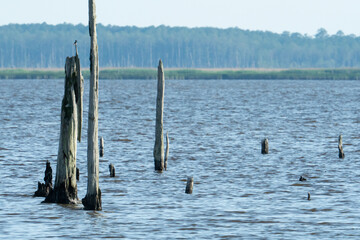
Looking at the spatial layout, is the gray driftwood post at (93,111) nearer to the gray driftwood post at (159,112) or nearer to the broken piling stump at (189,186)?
the broken piling stump at (189,186)

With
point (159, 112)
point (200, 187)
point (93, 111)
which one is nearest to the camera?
point (93, 111)

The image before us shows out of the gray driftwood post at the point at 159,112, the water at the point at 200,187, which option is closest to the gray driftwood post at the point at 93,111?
the water at the point at 200,187

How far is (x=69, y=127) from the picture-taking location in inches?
919

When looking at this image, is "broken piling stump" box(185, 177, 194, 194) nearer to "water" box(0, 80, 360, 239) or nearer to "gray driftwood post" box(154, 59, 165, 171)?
"water" box(0, 80, 360, 239)

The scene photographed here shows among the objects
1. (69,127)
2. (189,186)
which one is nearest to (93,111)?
(69,127)

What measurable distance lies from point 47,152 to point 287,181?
14.4 metres

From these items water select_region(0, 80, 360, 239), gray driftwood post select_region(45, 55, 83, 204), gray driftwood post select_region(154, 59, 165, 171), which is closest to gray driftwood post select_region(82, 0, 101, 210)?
water select_region(0, 80, 360, 239)

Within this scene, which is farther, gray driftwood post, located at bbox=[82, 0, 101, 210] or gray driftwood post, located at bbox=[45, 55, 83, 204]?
gray driftwood post, located at bbox=[45, 55, 83, 204]

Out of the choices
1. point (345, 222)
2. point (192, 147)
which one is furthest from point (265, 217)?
point (192, 147)

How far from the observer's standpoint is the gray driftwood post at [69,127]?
2322cm

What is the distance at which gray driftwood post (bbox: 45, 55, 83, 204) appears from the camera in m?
23.2

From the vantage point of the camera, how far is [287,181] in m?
30.5

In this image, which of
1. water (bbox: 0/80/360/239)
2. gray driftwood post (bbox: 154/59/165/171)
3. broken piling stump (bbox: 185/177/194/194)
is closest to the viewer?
water (bbox: 0/80/360/239)

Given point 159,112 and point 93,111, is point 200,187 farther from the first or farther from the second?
point 93,111
